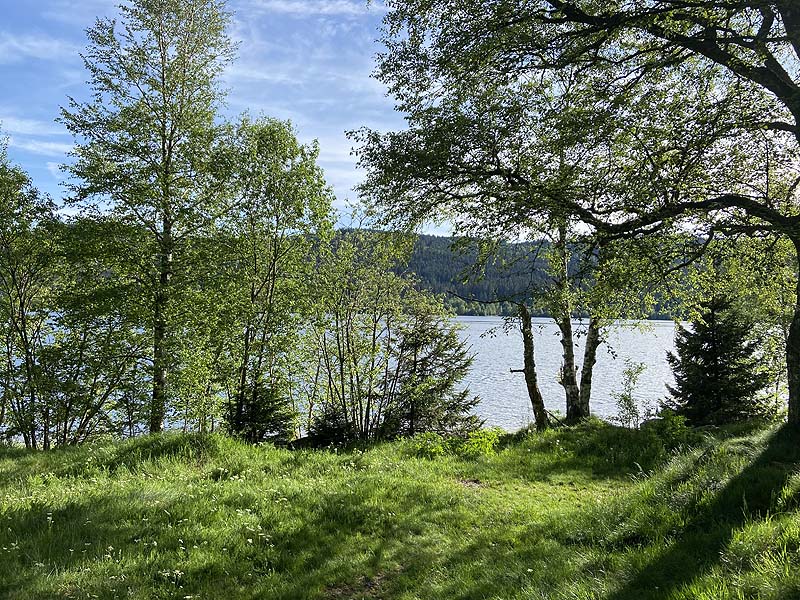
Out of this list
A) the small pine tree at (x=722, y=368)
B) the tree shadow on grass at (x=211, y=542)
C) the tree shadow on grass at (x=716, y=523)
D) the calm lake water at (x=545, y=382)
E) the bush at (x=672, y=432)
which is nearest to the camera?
the tree shadow on grass at (x=716, y=523)

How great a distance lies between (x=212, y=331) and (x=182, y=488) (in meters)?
6.51

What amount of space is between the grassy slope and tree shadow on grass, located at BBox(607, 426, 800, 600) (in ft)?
0.07

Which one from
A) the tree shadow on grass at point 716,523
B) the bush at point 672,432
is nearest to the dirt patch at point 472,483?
the tree shadow on grass at point 716,523

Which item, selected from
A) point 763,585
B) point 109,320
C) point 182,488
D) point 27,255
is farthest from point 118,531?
point 27,255

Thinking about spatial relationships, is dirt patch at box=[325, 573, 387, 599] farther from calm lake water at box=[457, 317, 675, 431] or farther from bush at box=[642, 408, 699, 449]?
calm lake water at box=[457, 317, 675, 431]

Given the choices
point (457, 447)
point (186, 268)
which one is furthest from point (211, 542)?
point (186, 268)

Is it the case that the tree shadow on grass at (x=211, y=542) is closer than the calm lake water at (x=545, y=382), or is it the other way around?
the tree shadow on grass at (x=211, y=542)

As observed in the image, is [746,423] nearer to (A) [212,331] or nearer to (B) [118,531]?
(B) [118,531]

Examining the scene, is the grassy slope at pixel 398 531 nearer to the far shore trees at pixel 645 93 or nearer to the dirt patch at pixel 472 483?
the dirt patch at pixel 472 483

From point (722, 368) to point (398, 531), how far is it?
1657cm

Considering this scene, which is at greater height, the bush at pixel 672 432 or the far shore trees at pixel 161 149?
the far shore trees at pixel 161 149

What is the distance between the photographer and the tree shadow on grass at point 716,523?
4227mm

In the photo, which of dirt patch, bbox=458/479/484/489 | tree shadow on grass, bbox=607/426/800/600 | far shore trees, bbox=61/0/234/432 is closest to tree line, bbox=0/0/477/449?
far shore trees, bbox=61/0/234/432

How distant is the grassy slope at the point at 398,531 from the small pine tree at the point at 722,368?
11.2m
